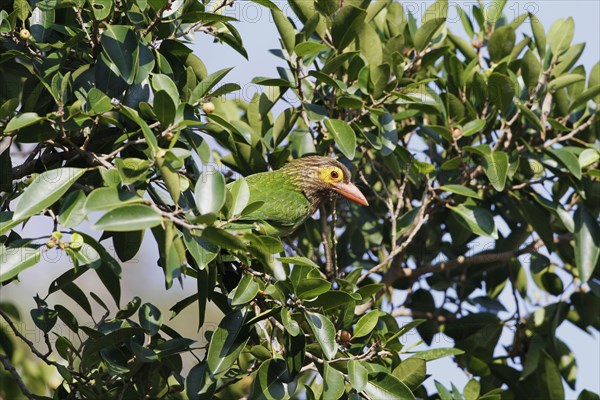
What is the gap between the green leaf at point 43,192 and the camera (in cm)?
265

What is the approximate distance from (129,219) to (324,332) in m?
0.95

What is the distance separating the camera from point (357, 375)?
10.2 ft

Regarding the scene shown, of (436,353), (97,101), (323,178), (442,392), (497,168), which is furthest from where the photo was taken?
(323,178)

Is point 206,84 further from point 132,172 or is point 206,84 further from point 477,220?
point 477,220

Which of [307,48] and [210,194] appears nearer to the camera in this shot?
[210,194]

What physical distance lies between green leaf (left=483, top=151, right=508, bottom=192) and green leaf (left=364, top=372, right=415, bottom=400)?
1.24m

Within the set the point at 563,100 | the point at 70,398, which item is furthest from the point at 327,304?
the point at 563,100

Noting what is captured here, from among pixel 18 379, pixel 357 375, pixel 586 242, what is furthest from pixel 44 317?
pixel 586 242

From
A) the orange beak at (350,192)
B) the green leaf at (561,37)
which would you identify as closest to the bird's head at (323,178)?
the orange beak at (350,192)

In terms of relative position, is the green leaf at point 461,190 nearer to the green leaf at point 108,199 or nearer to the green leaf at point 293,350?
the green leaf at point 293,350

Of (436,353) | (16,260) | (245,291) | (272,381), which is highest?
(16,260)

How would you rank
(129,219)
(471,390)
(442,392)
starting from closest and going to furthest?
1. (129,219)
2. (442,392)
3. (471,390)

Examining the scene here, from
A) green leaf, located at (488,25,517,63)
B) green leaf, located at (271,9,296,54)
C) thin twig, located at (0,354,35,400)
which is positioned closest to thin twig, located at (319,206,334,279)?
green leaf, located at (271,9,296,54)

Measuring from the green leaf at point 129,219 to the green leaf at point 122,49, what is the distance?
817 millimetres
